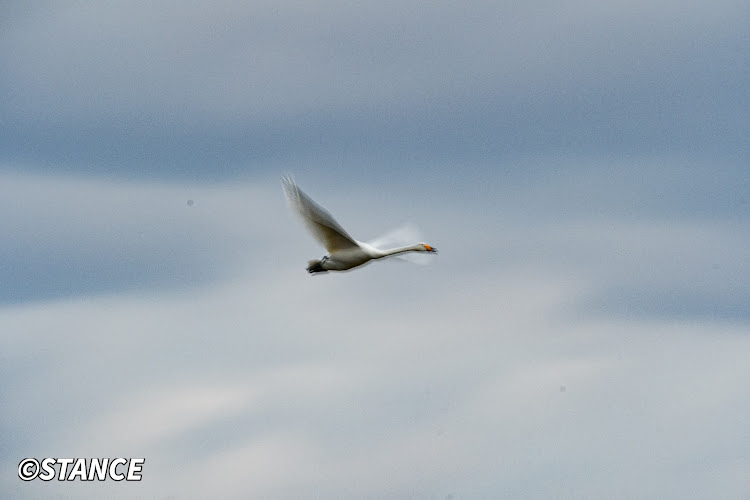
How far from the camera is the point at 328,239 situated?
82.2m

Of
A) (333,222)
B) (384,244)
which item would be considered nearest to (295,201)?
(333,222)

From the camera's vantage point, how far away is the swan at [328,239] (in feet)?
265

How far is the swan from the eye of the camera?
80.8 m

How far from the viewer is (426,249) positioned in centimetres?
8800

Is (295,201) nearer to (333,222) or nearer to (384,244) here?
(333,222)

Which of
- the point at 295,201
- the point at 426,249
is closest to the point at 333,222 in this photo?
the point at 295,201

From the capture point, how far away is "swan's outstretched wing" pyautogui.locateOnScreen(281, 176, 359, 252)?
80.6 metres

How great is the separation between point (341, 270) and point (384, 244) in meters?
4.56

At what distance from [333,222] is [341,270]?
131 inches

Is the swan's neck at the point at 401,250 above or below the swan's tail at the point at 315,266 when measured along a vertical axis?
above

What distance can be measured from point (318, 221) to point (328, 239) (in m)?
1.29

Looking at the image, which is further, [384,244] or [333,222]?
[384,244]

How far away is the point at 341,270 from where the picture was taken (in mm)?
82875

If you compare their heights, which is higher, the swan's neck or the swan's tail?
the swan's neck
